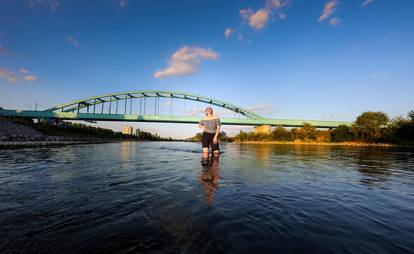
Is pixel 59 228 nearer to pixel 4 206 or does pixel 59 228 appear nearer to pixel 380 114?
pixel 4 206

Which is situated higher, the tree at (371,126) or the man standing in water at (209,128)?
the tree at (371,126)

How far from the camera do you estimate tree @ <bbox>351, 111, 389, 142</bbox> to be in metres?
63.2

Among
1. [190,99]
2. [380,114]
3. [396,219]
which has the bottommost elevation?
[396,219]

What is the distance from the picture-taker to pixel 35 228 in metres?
2.25

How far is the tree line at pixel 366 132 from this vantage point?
181ft

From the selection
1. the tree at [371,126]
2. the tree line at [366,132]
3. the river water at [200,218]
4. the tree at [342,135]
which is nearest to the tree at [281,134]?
the tree line at [366,132]

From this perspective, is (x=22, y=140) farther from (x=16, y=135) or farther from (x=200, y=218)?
(x=200, y=218)

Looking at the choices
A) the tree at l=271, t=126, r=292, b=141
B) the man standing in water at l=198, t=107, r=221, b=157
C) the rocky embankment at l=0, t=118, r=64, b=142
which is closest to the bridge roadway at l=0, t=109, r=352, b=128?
the tree at l=271, t=126, r=292, b=141

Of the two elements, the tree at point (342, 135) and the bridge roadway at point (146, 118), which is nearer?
the tree at point (342, 135)

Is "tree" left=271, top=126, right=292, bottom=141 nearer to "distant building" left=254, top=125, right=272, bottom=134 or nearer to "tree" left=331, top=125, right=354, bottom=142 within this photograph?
"distant building" left=254, top=125, right=272, bottom=134

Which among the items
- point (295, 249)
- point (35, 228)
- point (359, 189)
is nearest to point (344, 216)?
point (295, 249)

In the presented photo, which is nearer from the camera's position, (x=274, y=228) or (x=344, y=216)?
(x=274, y=228)

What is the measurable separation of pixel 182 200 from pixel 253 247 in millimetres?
1662

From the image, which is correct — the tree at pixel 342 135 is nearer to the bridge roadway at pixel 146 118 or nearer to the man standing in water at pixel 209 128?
the bridge roadway at pixel 146 118
